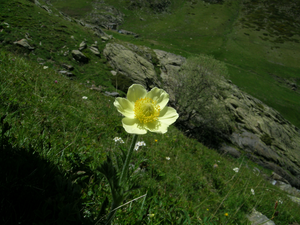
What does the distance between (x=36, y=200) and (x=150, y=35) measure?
168 feet

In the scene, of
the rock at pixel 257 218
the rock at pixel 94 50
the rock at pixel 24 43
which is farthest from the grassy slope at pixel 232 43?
the rock at pixel 257 218

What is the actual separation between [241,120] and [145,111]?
2720 centimetres

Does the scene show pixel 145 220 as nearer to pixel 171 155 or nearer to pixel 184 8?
pixel 171 155

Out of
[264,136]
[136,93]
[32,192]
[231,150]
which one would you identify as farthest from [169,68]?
[32,192]

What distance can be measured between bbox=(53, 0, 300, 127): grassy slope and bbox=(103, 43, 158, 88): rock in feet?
47.4

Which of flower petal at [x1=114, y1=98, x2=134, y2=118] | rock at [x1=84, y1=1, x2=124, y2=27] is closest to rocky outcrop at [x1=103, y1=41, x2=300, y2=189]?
flower petal at [x1=114, y1=98, x2=134, y2=118]

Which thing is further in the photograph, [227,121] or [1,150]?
[227,121]

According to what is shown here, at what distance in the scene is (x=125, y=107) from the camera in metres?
2.05

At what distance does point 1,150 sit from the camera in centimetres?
197

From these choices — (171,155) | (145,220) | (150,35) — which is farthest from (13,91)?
(150,35)

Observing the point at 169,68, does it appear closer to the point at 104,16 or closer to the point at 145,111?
the point at 145,111

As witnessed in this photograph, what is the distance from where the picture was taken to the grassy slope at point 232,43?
35.4m

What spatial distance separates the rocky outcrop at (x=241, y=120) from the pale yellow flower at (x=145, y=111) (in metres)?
16.0

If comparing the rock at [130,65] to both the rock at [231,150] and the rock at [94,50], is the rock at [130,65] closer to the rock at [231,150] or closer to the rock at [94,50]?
the rock at [94,50]
